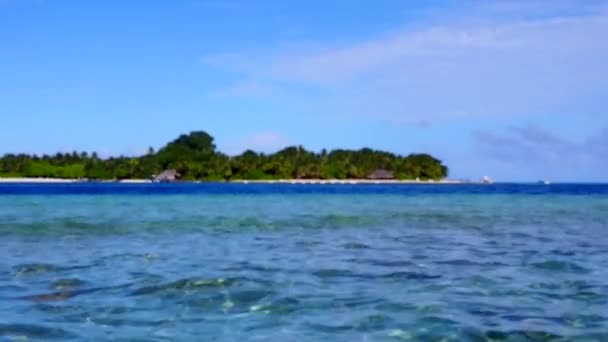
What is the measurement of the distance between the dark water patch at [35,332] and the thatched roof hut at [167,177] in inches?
7329

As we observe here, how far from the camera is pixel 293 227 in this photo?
1150 inches

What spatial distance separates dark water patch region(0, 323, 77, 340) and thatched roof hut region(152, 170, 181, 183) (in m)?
186

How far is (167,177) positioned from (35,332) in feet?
614

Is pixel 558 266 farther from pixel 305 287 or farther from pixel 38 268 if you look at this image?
pixel 38 268

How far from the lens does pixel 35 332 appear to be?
9.91 meters

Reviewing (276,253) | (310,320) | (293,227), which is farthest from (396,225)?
(310,320)

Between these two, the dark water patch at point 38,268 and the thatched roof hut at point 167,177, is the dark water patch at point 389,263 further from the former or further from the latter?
the thatched roof hut at point 167,177

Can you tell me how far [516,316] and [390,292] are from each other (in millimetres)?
2562

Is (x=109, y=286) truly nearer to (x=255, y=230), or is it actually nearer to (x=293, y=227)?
(x=255, y=230)

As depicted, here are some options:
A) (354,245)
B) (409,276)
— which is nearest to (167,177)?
(354,245)

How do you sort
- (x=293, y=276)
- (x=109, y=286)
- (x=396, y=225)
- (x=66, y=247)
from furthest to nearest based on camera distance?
1. (x=396, y=225)
2. (x=66, y=247)
3. (x=293, y=276)
4. (x=109, y=286)

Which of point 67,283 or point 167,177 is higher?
point 167,177

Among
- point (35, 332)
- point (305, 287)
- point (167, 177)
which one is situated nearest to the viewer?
point (35, 332)

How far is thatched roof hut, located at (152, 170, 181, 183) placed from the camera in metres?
195
